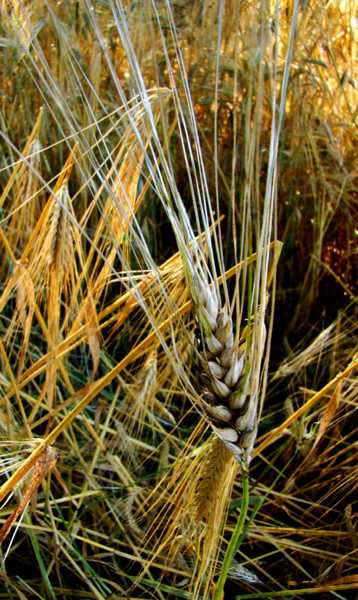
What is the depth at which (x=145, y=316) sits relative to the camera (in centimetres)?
82

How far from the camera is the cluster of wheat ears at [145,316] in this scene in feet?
1.19

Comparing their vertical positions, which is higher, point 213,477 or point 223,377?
point 223,377

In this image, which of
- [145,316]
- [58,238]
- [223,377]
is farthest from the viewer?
[145,316]

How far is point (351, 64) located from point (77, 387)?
99cm

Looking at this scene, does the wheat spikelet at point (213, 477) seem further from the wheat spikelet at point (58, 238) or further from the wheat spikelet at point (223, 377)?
the wheat spikelet at point (58, 238)

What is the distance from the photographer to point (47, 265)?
611 mm

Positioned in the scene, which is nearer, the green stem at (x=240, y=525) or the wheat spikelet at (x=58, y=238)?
the green stem at (x=240, y=525)

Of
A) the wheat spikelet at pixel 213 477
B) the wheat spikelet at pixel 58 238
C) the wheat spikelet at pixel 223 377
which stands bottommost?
the wheat spikelet at pixel 213 477

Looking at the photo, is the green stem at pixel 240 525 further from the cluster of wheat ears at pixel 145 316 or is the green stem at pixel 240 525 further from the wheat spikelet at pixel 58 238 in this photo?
the wheat spikelet at pixel 58 238

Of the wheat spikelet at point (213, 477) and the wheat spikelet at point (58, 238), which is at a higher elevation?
the wheat spikelet at point (58, 238)

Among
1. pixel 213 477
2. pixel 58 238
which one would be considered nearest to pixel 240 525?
pixel 213 477

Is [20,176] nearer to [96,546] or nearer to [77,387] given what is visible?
[77,387]

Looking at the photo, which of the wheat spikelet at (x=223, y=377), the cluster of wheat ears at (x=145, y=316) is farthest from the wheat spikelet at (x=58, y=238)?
the wheat spikelet at (x=223, y=377)

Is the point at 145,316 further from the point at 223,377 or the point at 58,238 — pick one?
the point at 223,377
